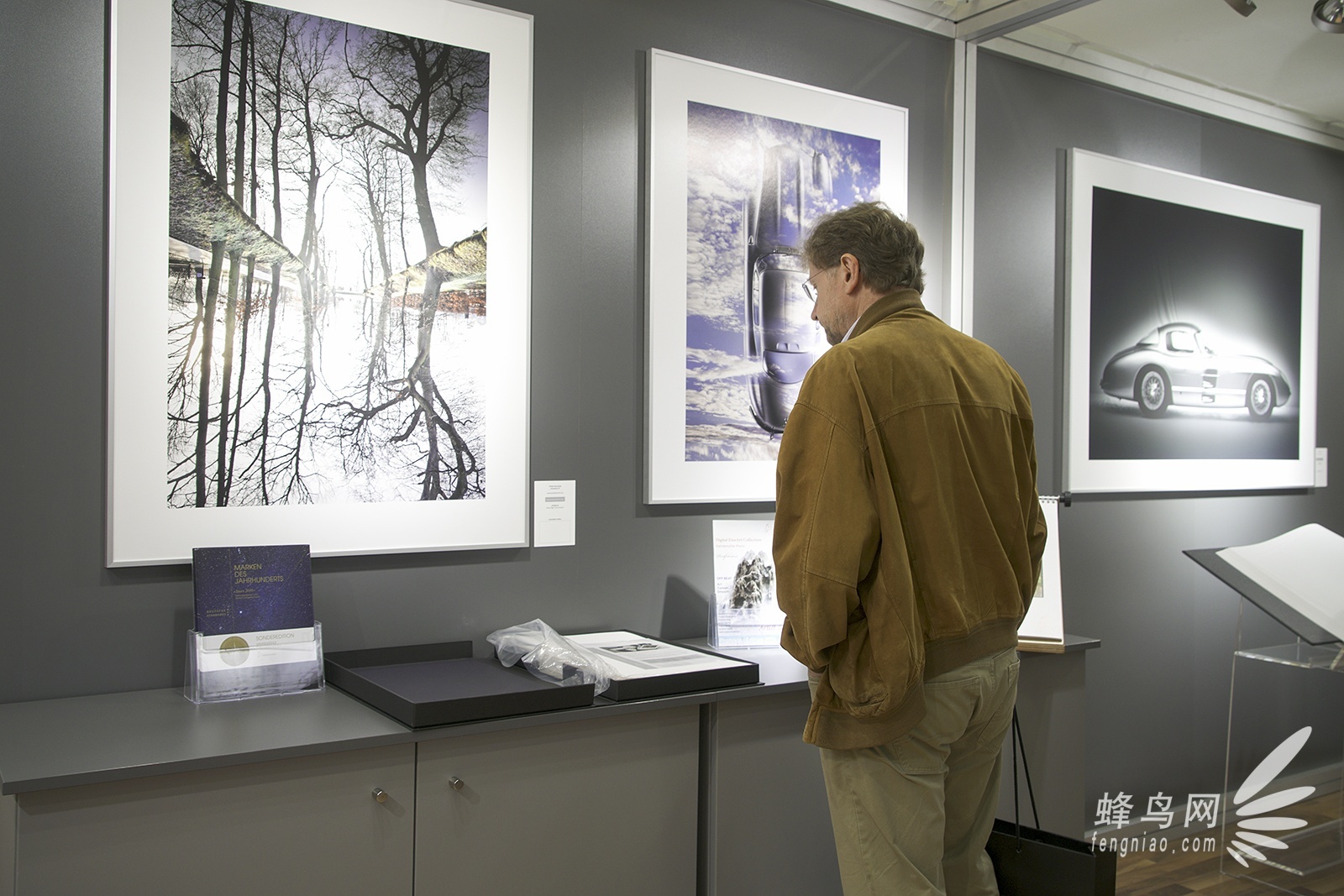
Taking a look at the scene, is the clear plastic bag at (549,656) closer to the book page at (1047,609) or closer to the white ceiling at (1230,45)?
the book page at (1047,609)

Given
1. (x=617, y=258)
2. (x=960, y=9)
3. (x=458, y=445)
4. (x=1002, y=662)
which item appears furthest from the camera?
(x=960, y=9)

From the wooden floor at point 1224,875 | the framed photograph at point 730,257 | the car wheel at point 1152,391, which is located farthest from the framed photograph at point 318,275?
the wooden floor at point 1224,875

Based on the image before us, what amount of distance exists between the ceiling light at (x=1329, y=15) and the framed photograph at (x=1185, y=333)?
0.40 m

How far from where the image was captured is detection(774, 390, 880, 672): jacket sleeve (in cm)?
169

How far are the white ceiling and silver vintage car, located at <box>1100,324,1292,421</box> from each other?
685 millimetres

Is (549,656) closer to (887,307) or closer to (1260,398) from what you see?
(887,307)

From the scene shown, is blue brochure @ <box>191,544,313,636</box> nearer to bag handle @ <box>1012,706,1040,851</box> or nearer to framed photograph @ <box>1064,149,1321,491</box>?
bag handle @ <box>1012,706,1040,851</box>

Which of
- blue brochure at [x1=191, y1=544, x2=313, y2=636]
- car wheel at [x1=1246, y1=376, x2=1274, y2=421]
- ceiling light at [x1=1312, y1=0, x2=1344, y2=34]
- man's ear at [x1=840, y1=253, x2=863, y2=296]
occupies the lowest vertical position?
blue brochure at [x1=191, y1=544, x2=313, y2=636]

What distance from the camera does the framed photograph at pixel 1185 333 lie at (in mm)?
2611

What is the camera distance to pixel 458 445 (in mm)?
2404

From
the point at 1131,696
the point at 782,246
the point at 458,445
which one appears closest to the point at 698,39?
the point at 782,246

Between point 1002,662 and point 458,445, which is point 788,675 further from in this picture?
point 458,445

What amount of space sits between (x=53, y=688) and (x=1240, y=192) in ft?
10.1

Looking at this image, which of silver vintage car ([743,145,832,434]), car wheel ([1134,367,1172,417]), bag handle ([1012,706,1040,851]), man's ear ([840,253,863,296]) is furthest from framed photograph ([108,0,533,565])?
car wheel ([1134,367,1172,417])
